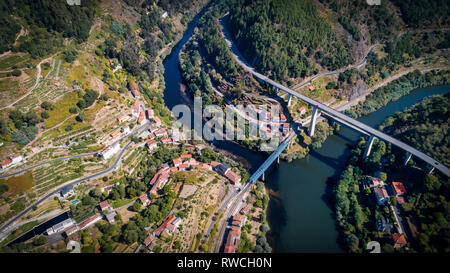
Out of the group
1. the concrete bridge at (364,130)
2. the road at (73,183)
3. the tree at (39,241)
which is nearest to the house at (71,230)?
the tree at (39,241)

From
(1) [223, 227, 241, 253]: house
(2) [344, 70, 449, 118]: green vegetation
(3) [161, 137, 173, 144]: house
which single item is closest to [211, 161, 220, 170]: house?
(3) [161, 137, 173, 144]: house

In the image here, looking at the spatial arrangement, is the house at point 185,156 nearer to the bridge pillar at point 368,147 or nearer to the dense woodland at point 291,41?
the dense woodland at point 291,41

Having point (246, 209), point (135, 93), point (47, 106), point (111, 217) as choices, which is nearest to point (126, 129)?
point (135, 93)

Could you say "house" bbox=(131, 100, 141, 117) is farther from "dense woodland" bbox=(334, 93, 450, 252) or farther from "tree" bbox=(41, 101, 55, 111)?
"dense woodland" bbox=(334, 93, 450, 252)

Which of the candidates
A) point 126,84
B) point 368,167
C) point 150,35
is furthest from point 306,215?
point 150,35

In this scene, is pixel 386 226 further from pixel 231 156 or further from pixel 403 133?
pixel 231 156

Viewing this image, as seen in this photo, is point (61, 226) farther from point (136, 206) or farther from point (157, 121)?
point (157, 121)
